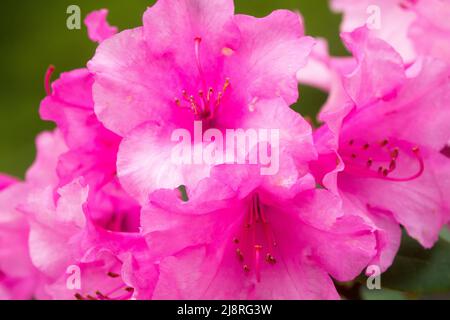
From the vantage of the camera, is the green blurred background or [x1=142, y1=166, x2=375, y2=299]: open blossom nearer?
[x1=142, y1=166, x2=375, y2=299]: open blossom

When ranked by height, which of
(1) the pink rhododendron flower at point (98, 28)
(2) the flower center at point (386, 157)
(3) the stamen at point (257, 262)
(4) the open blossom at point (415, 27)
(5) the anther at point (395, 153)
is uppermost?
(1) the pink rhododendron flower at point (98, 28)

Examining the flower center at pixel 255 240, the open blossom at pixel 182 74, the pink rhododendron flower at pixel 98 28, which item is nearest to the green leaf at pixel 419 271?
the flower center at pixel 255 240

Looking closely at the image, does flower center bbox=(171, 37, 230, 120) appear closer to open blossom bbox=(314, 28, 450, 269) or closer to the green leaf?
open blossom bbox=(314, 28, 450, 269)

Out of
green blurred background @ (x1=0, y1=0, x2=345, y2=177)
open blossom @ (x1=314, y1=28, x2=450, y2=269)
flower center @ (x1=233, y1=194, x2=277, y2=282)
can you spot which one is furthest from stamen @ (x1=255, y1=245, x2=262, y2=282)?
green blurred background @ (x1=0, y1=0, x2=345, y2=177)

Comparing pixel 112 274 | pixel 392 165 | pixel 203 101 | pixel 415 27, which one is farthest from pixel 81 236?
pixel 415 27

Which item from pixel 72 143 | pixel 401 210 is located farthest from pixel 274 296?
pixel 72 143

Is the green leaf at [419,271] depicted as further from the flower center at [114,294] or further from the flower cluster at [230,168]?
the flower center at [114,294]

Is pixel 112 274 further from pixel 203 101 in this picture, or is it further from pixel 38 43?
pixel 38 43

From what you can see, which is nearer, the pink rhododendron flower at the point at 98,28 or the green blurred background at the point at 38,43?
the pink rhododendron flower at the point at 98,28
